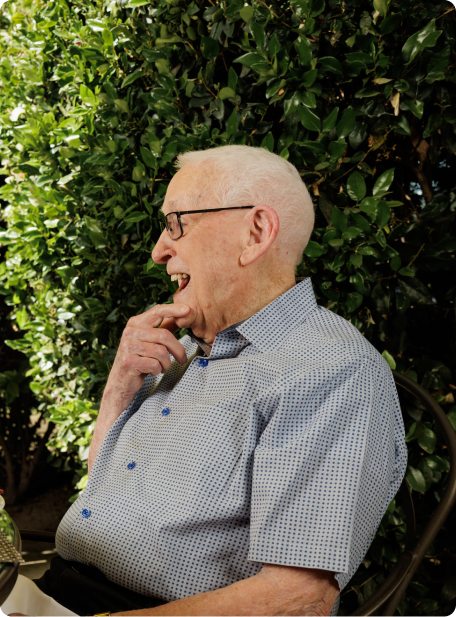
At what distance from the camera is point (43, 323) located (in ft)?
9.40

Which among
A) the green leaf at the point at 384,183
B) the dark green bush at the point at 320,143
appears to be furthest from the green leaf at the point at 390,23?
the green leaf at the point at 384,183

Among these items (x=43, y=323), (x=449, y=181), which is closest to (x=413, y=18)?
(x=449, y=181)

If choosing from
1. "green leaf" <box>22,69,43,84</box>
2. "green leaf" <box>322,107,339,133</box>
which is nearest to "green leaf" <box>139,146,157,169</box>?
"green leaf" <box>322,107,339,133</box>

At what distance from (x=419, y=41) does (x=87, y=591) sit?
1650 mm

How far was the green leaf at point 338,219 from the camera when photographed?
1469mm

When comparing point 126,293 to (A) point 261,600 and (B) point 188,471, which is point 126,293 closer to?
(B) point 188,471

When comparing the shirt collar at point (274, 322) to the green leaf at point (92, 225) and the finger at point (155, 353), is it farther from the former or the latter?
the green leaf at point (92, 225)

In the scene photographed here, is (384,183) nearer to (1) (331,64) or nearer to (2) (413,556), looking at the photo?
(1) (331,64)

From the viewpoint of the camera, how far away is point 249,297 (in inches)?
53.9

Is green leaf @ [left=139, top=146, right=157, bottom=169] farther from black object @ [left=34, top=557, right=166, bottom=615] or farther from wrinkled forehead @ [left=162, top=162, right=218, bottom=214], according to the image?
black object @ [left=34, top=557, right=166, bottom=615]

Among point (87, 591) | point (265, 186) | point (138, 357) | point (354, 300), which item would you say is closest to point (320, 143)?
point (265, 186)

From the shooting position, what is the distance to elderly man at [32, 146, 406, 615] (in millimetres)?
990

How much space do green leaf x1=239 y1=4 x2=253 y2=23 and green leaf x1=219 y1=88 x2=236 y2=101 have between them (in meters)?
0.21

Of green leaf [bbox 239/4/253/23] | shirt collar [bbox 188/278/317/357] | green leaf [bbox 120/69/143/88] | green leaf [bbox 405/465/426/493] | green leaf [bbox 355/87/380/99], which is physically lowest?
green leaf [bbox 405/465/426/493]
